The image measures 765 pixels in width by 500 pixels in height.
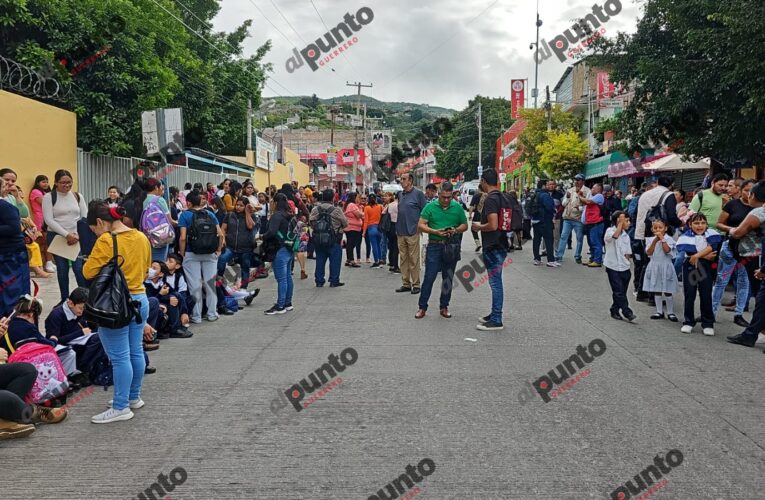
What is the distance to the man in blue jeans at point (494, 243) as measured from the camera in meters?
8.32

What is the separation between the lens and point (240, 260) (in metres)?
11.8

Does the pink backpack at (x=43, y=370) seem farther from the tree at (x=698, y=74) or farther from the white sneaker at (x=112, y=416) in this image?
the tree at (x=698, y=74)

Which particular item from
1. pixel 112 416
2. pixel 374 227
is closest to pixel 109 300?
pixel 112 416

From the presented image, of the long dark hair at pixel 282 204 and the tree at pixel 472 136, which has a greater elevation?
the tree at pixel 472 136

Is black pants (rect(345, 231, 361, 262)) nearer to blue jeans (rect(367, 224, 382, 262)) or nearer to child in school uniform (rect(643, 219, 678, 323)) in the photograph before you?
blue jeans (rect(367, 224, 382, 262))

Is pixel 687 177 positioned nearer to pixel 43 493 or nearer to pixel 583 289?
pixel 583 289

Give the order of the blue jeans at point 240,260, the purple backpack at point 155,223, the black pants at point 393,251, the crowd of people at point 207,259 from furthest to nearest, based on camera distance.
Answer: the black pants at point 393,251 → the blue jeans at point 240,260 → the purple backpack at point 155,223 → the crowd of people at point 207,259

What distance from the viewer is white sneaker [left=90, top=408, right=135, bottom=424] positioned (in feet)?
16.6

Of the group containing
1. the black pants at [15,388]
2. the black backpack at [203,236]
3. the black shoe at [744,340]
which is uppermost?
the black backpack at [203,236]

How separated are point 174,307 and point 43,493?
443 cm

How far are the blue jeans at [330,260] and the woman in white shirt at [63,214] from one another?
4053 mm

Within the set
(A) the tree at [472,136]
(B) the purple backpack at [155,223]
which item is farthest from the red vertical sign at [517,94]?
(B) the purple backpack at [155,223]

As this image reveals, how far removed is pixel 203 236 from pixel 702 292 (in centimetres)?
626

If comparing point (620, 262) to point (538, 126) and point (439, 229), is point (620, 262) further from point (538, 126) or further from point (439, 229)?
point (538, 126)
